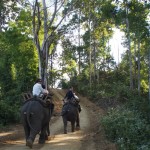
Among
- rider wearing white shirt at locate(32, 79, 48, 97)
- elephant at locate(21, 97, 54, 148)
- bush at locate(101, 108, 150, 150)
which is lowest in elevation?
bush at locate(101, 108, 150, 150)

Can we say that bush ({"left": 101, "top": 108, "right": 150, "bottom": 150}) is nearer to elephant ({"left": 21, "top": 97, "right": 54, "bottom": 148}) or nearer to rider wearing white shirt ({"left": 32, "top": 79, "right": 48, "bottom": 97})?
elephant ({"left": 21, "top": 97, "right": 54, "bottom": 148})

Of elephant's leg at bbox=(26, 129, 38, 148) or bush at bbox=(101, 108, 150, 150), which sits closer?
bush at bbox=(101, 108, 150, 150)

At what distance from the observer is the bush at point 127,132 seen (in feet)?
36.9

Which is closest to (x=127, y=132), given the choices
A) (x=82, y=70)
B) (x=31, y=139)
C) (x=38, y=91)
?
(x=31, y=139)

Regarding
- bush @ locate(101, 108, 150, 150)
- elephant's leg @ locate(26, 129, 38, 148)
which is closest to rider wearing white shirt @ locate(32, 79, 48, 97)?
elephant's leg @ locate(26, 129, 38, 148)

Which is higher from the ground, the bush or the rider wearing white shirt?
the rider wearing white shirt

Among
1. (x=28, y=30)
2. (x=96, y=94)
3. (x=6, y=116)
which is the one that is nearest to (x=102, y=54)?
(x=96, y=94)

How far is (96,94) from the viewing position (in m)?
41.3

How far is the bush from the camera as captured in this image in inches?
442

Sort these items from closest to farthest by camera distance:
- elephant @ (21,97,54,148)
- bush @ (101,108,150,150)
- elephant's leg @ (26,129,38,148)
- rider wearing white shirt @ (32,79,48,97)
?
bush @ (101,108,150,150)
elephant's leg @ (26,129,38,148)
elephant @ (21,97,54,148)
rider wearing white shirt @ (32,79,48,97)

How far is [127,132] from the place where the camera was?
12.3m

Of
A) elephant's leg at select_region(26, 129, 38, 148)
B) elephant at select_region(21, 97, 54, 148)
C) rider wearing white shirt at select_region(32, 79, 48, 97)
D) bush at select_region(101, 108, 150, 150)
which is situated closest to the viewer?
bush at select_region(101, 108, 150, 150)

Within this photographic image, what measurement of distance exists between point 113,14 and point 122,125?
608 centimetres

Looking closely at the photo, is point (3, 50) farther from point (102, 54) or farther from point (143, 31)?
point (102, 54)
